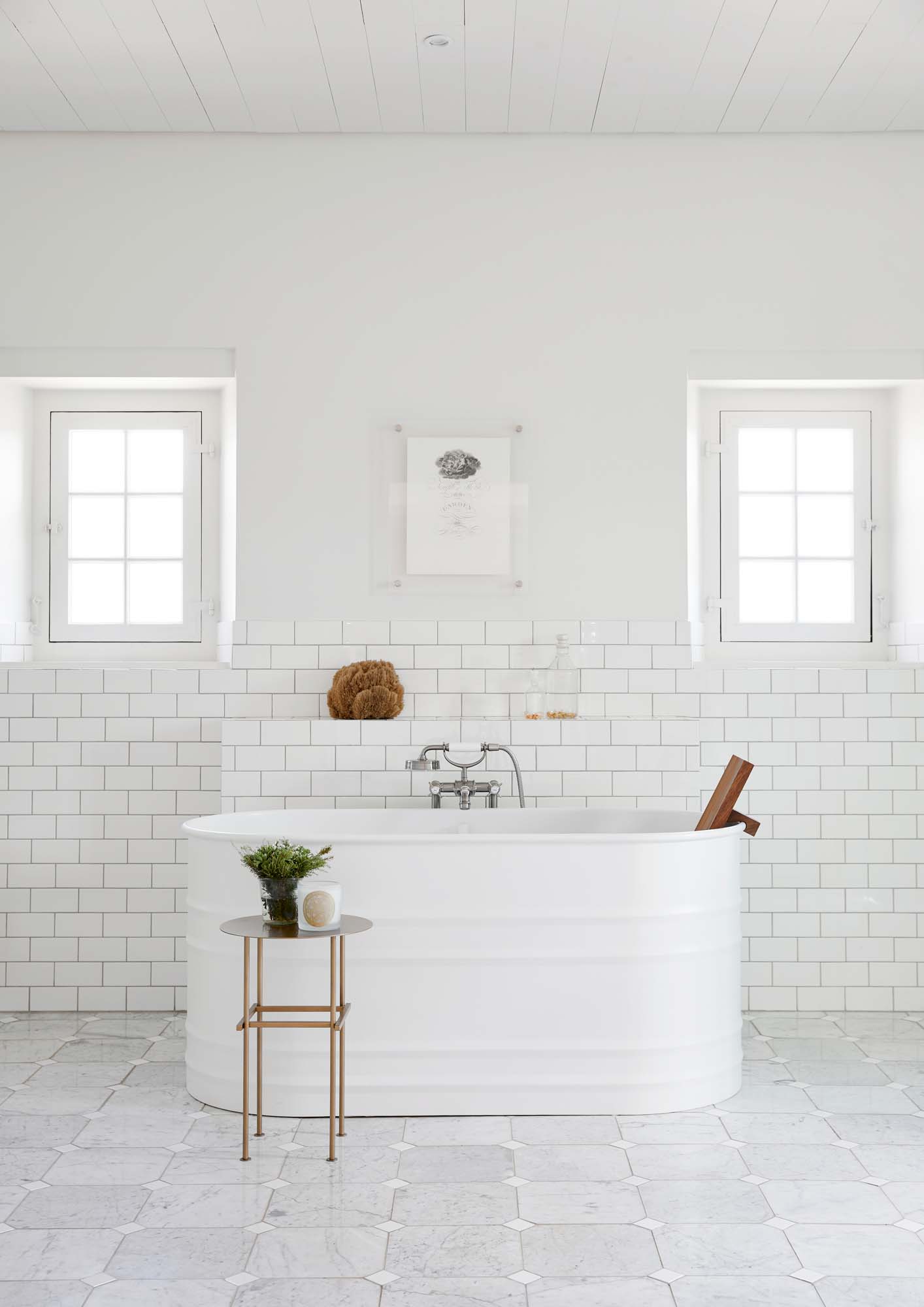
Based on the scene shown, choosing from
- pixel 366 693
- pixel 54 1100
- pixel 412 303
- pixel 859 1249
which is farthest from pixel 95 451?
pixel 859 1249

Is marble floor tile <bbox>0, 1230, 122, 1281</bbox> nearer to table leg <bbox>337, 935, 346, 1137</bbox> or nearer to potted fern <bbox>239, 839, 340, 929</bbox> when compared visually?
table leg <bbox>337, 935, 346, 1137</bbox>

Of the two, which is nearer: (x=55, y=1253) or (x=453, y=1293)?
(x=453, y=1293)

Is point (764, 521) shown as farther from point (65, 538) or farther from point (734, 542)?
point (65, 538)

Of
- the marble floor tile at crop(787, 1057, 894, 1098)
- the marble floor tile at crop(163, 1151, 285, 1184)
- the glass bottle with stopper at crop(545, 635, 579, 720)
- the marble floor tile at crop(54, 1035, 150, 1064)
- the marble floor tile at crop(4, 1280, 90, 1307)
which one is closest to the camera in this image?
the marble floor tile at crop(4, 1280, 90, 1307)

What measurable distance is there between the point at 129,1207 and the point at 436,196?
3.57m

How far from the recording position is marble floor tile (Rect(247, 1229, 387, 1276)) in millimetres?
2500

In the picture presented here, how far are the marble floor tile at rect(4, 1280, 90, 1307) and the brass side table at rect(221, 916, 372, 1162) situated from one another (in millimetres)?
644

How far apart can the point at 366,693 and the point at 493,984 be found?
130 cm

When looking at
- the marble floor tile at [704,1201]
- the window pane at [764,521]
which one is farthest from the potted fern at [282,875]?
the window pane at [764,521]

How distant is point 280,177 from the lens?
4617mm

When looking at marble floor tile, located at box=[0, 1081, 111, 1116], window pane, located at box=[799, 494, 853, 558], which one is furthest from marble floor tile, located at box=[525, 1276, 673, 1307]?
window pane, located at box=[799, 494, 853, 558]

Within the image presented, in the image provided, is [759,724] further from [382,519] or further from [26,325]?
[26,325]

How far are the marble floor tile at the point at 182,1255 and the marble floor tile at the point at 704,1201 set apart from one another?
93 centimetres

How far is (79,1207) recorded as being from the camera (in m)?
2.82
